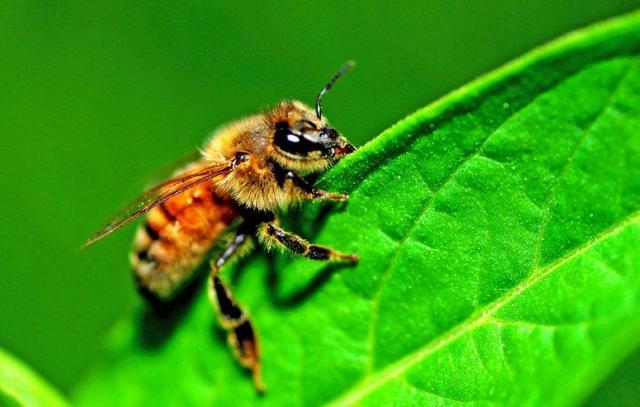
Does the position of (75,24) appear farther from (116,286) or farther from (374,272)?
(374,272)

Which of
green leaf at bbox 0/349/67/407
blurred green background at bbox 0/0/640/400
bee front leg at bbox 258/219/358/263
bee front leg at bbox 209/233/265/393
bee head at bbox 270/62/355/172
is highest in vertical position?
blurred green background at bbox 0/0/640/400

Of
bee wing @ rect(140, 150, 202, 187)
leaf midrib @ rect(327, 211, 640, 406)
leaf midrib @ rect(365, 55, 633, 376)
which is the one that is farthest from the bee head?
leaf midrib @ rect(327, 211, 640, 406)

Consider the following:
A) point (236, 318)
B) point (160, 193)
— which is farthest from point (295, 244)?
point (160, 193)

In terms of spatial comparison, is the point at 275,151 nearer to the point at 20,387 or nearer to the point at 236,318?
the point at 236,318

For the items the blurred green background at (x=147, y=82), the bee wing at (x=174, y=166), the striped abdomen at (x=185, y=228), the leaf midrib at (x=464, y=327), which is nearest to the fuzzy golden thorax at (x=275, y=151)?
the striped abdomen at (x=185, y=228)

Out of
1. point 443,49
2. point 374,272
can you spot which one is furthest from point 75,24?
point 374,272

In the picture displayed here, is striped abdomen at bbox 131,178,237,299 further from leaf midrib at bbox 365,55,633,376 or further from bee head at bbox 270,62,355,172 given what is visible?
leaf midrib at bbox 365,55,633,376
